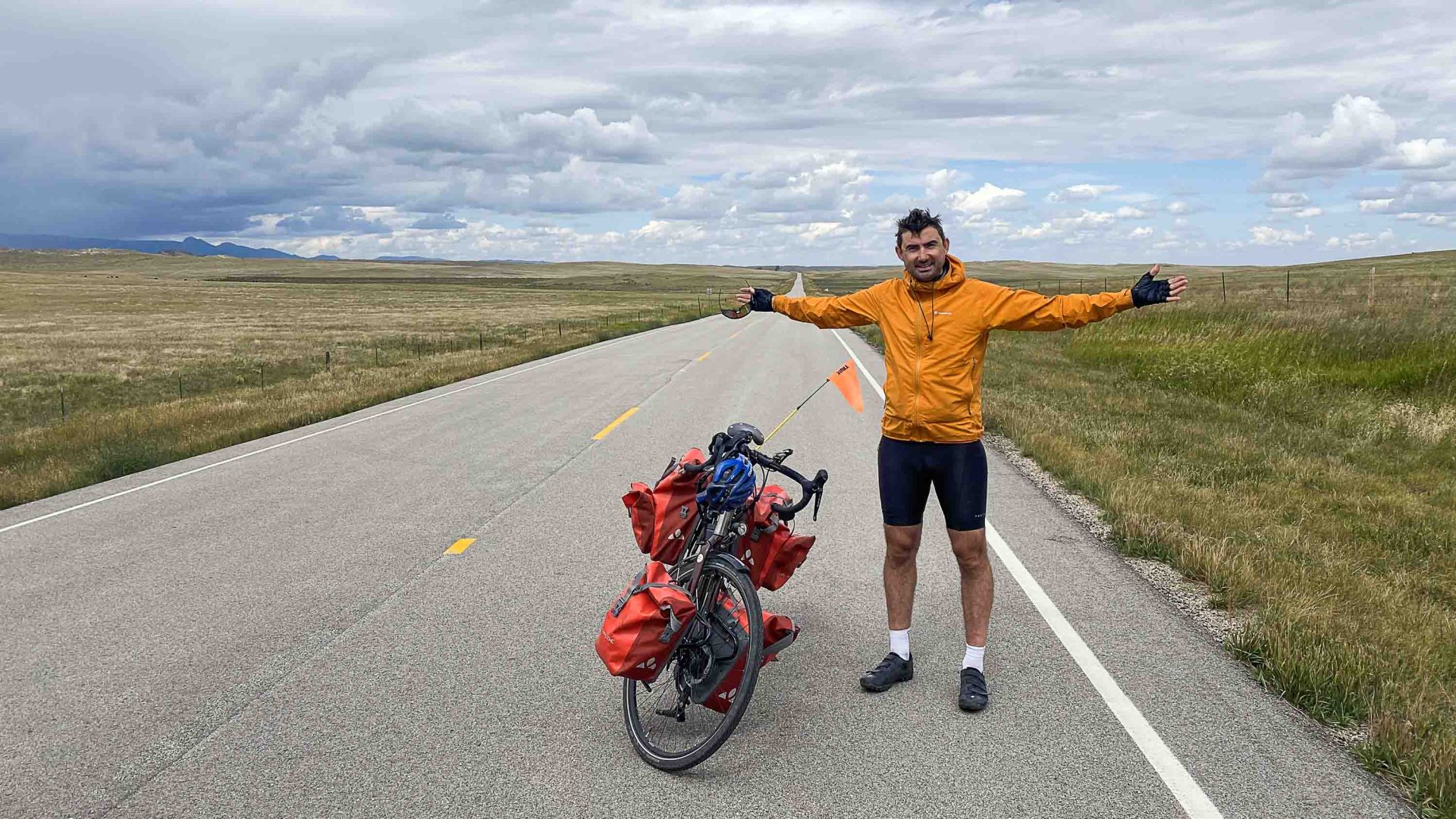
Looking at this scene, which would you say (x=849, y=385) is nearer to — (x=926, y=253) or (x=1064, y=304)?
(x=926, y=253)

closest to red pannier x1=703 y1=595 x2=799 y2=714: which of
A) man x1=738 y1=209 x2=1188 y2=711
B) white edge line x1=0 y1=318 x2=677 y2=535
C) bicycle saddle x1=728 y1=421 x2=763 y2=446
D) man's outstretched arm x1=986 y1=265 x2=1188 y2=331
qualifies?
man x1=738 y1=209 x2=1188 y2=711

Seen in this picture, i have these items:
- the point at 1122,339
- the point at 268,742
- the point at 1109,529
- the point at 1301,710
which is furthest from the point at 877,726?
the point at 1122,339

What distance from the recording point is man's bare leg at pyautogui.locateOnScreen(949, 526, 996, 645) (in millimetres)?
4438

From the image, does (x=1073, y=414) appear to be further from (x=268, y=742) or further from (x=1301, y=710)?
(x=268, y=742)

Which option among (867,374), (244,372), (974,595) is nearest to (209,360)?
(244,372)

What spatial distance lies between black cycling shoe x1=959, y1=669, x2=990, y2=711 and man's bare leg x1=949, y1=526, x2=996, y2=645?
6.1 inches

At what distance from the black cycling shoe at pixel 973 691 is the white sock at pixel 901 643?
29 centimetres

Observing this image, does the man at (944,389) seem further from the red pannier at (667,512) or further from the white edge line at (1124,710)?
the red pannier at (667,512)

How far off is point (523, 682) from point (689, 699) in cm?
97

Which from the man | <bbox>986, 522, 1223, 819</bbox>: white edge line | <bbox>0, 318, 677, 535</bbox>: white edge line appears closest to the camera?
<bbox>986, 522, 1223, 819</bbox>: white edge line

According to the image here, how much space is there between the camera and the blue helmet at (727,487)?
4113mm

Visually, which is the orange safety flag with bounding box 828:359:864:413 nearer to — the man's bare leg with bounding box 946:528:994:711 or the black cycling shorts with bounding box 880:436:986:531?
the black cycling shorts with bounding box 880:436:986:531

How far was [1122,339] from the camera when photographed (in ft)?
69.2

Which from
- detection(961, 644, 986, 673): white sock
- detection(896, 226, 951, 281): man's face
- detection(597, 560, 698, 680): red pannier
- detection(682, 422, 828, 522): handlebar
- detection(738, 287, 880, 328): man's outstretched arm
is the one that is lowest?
detection(961, 644, 986, 673): white sock
